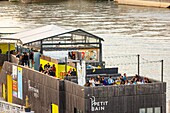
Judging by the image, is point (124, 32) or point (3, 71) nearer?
point (3, 71)

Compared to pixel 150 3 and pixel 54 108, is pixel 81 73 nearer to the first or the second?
pixel 54 108

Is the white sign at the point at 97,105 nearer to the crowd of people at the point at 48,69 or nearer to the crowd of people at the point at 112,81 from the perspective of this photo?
the crowd of people at the point at 112,81

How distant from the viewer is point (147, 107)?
22312 mm

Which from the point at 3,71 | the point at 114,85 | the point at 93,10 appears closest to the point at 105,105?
the point at 114,85

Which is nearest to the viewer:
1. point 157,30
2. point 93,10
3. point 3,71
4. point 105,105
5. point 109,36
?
point 105,105

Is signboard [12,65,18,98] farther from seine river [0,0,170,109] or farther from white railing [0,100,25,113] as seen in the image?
seine river [0,0,170,109]

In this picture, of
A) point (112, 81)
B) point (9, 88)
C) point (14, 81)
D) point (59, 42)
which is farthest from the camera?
point (59, 42)

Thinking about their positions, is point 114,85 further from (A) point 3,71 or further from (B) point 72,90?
(A) point 3,71

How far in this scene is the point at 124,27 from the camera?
6438 centimetres

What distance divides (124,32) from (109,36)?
11.4 ft

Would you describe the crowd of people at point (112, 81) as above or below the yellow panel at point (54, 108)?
above

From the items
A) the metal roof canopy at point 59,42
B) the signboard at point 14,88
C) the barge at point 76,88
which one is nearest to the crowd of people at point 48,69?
the barge at point 76,88

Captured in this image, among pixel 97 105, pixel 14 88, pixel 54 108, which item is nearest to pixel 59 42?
pixel 14 88

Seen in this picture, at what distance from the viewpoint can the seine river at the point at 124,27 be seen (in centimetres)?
4309
